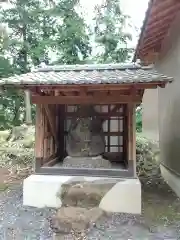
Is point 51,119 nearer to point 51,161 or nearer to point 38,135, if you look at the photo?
point 38,135

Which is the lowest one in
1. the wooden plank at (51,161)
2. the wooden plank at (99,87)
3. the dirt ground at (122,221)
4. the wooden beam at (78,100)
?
the dirt ground at (122,221)

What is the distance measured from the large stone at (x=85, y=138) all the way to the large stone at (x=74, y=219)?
61.3 inches

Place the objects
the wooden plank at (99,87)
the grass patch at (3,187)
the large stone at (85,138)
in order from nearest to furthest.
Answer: the wooden plank at (99,87)
the large stone at (85,138)
the grass patch at (3,187)

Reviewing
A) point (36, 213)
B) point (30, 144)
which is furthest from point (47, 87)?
point (30, 144)

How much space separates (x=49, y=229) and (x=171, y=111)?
4.11m

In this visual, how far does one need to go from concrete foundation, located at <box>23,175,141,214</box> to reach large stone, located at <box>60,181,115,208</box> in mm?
71

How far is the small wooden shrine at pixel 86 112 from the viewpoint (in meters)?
5.21

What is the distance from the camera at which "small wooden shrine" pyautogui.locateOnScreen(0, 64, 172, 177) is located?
17.1 ft

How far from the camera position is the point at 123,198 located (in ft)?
17.9

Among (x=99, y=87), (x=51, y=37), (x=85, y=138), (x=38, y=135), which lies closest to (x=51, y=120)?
(x=38, y=135)

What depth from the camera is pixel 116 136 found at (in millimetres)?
7359

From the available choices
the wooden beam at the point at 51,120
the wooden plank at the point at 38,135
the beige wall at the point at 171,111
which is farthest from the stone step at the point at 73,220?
the beige wall at the point at 171,111

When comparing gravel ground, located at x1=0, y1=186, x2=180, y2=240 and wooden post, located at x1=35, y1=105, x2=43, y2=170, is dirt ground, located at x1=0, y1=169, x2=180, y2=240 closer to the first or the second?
gravel ground, located at x1=0, y1=186, x2=180, y2=240

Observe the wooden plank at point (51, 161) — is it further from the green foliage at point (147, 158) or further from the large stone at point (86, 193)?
the green foliage at point (147, 158)
